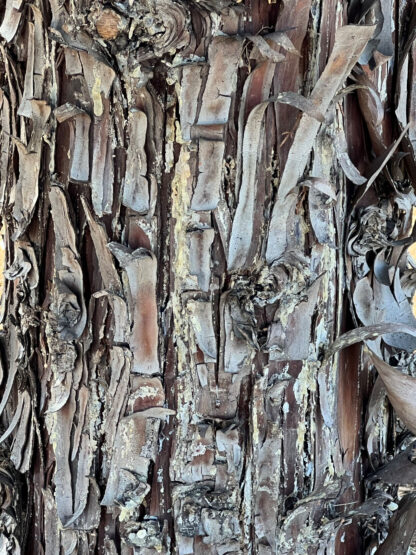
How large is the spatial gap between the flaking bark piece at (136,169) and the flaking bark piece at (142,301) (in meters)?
0.04

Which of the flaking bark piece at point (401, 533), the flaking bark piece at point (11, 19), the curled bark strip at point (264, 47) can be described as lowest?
the flaking bark piece at point (401, 533)

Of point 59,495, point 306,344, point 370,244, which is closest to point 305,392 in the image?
point 306,344

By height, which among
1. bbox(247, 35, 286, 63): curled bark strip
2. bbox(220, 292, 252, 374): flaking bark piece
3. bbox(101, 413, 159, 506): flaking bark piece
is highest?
bbox(247, 35, 286, 63): curled bark strip

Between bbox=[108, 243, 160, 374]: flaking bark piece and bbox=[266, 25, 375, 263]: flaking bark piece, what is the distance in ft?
0.38

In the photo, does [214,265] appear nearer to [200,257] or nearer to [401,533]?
[200,257]

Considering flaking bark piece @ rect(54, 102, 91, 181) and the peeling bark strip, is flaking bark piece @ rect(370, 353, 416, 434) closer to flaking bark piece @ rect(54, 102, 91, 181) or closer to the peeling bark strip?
the peeling bark strip

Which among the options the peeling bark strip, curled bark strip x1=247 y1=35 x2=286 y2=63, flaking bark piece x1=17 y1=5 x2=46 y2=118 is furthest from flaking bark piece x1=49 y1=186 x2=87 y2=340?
curled bark strip x1=247 y1=35 x2=286 y2=63

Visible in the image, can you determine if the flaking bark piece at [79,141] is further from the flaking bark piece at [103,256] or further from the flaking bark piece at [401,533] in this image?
the flaking bark piece at [401,533]

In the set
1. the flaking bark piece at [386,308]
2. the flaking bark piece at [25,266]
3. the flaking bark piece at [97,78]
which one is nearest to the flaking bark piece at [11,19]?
the flaking bark piece at [97,78]

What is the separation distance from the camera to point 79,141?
667 millimetres

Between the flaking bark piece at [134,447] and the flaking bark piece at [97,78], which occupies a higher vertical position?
the flaking bark piece at [97,78]

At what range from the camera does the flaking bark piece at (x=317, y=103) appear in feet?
2.00

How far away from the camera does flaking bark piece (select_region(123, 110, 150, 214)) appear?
0.64m

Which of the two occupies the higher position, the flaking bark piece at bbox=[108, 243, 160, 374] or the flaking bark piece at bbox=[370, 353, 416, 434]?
the flaking bark piece at bbox=[108, 243, 160, 374]
